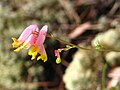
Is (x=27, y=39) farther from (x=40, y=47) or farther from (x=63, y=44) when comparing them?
(x=63, y=44)

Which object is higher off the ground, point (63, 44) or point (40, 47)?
point (63, 44)

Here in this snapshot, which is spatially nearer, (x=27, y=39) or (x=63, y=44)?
(x=27, y=39)

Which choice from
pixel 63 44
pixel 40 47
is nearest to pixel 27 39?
pixel 40 47

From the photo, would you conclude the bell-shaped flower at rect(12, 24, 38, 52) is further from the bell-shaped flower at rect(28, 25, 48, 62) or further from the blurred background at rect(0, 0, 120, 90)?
the blurred background at rect(0, 0, 120, 90)

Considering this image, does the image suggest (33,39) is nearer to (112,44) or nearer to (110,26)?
(112,44)

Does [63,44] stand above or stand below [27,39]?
above

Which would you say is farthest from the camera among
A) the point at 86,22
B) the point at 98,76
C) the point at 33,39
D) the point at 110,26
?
the point at 86,22

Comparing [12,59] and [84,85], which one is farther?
[12,59]

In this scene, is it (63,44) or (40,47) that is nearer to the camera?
(40,47)

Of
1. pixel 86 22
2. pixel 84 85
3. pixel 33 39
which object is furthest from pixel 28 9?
pixel 33 39
